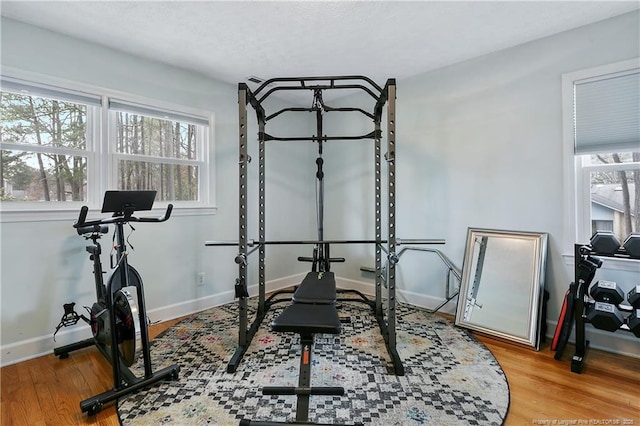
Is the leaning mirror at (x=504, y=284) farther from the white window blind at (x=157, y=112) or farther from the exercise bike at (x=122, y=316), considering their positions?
the white window blind at (x=157, y=112)

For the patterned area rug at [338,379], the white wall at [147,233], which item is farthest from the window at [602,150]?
the white wall at [147,233]

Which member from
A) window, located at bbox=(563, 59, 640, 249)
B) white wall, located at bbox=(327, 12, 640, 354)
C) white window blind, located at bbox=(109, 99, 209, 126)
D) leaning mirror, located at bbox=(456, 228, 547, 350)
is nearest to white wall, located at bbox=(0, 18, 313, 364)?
white window blind, located at bbox=(109, 99, 209, 126)

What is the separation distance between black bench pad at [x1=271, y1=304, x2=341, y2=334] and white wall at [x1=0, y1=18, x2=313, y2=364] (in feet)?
6.27

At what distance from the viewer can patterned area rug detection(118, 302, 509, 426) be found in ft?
5.31

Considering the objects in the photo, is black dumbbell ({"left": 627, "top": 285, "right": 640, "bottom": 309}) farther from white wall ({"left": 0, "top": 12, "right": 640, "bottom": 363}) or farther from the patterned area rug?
the patterned area rug

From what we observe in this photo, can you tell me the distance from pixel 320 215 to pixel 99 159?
2.01m

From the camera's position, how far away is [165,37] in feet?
8.07

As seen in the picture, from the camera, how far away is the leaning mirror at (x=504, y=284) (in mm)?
2472

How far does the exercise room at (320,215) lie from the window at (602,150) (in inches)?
0.5

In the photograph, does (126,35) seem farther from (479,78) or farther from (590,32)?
(590,32)

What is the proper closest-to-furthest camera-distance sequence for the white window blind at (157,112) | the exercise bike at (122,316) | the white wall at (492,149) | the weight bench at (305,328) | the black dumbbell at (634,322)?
the weight bench at (305,328), the exercise bike at (122,316), the black dumbbell at (634,322), the white wall at (492,149), the white window blind at (157,112)

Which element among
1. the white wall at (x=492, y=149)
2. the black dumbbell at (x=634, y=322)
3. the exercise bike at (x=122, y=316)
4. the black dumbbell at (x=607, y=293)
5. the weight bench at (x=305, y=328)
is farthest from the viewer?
the white wall at (x=492, y=149)

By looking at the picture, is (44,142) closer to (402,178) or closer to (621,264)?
(402,178)

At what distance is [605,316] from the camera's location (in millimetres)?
2008
